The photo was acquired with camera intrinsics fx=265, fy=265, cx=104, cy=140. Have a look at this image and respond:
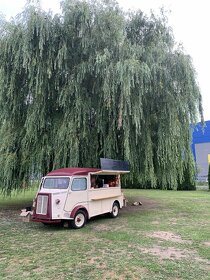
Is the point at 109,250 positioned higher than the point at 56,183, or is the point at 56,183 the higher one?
the point at 56,183

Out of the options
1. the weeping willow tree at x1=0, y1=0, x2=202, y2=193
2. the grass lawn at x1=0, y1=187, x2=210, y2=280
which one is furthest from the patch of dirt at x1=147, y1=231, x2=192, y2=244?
the weeping willow tree at x1=0, y1=0, x2=202, y2=193

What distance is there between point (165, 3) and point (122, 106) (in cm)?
461

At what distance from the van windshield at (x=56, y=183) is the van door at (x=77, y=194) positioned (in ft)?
0.59

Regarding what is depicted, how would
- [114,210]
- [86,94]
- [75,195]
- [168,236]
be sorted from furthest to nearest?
1. [114,210]
2. [86,94]
3. [75,195]
4. [168,236]

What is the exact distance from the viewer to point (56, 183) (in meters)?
7.60

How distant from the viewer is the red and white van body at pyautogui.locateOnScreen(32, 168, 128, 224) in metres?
7.05

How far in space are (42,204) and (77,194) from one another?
0.99 metres

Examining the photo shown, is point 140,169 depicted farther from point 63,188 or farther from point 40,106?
point 40,106

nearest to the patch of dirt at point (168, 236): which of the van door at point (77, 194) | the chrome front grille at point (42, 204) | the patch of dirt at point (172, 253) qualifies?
the patch of dirt at point (172, 253)

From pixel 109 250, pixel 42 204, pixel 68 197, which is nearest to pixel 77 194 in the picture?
pixel 68 197

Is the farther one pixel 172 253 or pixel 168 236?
pixel 168 236

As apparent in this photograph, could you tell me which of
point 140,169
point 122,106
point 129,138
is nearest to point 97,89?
point 122,106

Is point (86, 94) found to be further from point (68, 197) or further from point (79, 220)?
point (79, 220)

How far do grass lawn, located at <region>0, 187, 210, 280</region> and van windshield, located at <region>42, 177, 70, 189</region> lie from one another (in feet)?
3.84
